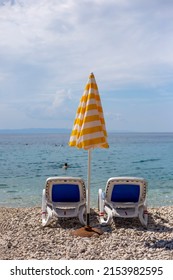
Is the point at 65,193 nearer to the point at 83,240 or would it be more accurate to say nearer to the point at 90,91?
the point at 83,240

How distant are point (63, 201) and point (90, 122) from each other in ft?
6.78

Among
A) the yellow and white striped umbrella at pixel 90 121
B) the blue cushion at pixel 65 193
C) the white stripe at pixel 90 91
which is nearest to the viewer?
the yellow and white striped umbrella at pixel 90 121

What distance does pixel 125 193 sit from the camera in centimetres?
739

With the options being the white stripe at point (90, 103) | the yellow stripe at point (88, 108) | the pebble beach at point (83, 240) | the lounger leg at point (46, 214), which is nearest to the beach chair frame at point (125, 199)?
the pebble beach at point (83, 240)

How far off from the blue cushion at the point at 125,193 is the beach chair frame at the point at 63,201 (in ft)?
2.13

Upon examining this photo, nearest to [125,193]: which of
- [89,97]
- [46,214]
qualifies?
[46,214]

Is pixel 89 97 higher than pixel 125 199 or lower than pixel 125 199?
higher

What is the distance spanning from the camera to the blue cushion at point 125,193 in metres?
7.33

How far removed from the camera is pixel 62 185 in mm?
7367

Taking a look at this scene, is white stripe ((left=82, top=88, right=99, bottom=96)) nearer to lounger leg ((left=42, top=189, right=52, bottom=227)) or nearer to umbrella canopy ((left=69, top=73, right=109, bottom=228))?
umbrella canopy ((left=69, top=73, right=109, bottom=228))

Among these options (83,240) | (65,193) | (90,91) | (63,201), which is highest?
(90,91)

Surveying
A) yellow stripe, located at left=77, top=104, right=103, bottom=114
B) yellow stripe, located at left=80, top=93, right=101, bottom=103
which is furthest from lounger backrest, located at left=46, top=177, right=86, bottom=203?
yellow stripe, located at left=80, top=93, right=101, bottom=103

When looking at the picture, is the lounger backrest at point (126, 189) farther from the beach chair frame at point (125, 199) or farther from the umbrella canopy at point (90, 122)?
the umbrella canopy at point (90, 122)
